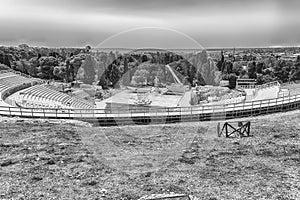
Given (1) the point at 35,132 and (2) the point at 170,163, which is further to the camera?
(1) the point at 35,132

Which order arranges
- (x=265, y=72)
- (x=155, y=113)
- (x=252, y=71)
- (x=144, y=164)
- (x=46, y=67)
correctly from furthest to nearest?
1. (x=265, y=72)
2. (x=252, y=71)
3. (x=46, y=67)
4. (x=155, y=113)
5. (x=144, y=164)

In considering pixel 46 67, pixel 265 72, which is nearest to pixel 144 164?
pixel 46 67

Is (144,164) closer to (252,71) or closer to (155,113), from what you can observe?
(155,113)

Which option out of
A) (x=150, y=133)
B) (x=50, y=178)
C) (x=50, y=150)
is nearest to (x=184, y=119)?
(x=150, y=133)

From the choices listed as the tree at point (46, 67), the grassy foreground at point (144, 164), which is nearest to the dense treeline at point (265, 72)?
the tree at point (46, 67)

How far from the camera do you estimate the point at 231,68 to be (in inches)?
2995

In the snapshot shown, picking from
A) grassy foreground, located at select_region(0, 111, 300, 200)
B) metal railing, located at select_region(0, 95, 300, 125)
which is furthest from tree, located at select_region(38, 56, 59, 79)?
grassy foreground, located at select_region(0, 111, 300, 200)

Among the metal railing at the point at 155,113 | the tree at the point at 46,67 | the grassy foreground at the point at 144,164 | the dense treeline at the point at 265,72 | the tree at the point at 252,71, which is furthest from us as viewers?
the tree at the point at 252,71

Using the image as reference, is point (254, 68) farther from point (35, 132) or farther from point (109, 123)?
point (35, 132)

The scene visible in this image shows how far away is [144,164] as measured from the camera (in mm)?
9602

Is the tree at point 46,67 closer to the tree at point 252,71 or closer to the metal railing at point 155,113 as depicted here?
the metal railing at point 155,113

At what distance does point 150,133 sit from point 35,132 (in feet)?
19.9

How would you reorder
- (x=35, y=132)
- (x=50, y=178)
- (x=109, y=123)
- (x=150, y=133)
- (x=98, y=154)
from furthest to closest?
1. (x=109, y=123)
2. (x=150, y=133)
3. (x=35, y=132)
4. (x=98, y=154)
5. (x=50, y=178)

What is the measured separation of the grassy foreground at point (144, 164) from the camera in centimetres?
773
